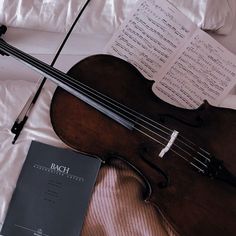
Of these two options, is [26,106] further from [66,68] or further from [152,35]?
[152,35]

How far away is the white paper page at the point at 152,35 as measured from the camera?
102 centimetres

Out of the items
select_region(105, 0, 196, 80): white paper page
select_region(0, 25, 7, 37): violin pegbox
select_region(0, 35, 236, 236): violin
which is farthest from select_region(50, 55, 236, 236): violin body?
select_region(0, 25, 7, 37): violin pegbox

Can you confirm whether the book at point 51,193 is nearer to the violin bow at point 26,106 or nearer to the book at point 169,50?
the violin bow at point 26,106

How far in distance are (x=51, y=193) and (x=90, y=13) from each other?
0.50 m

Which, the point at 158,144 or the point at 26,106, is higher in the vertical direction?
the point at 158,144

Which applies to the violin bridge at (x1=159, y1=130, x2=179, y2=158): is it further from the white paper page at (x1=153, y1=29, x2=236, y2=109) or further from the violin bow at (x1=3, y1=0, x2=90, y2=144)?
the violin bow at (x1=3, y1=0, x2=90, y2=144)

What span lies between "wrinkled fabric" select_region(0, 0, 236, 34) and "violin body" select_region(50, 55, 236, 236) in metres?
0.15

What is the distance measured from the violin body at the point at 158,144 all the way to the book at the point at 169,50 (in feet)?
0.37

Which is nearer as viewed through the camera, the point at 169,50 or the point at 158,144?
the point at 158,144

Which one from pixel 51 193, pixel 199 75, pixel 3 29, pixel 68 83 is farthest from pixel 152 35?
pixel 51 193

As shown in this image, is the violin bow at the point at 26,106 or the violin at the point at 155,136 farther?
the violin bow at the point at 26,106

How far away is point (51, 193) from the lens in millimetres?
892

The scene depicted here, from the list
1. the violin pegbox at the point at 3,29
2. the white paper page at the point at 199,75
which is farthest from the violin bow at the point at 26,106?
the white paper page at the point at 199,75

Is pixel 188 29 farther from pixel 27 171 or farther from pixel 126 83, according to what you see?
pixel 27 171
